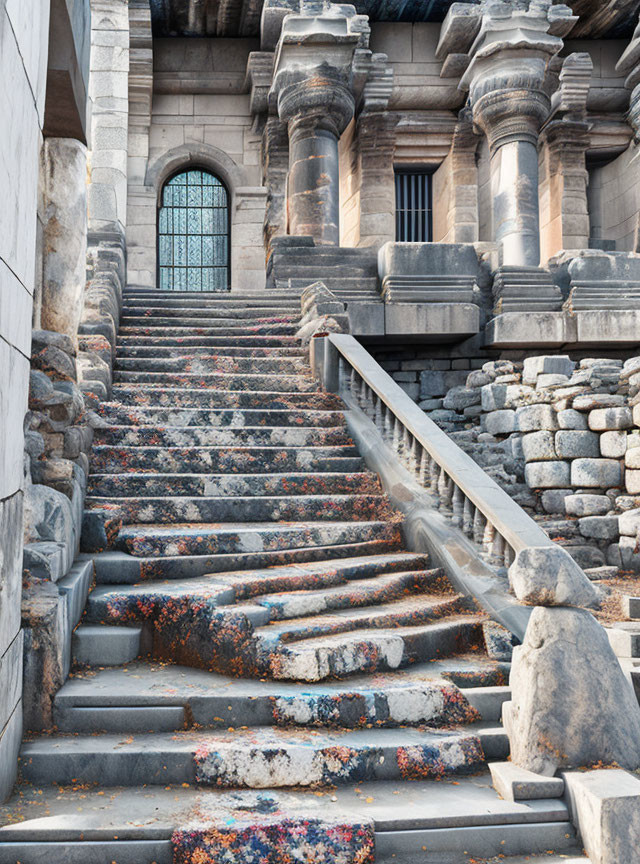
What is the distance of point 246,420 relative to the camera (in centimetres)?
642

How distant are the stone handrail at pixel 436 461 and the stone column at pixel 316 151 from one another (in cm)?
490

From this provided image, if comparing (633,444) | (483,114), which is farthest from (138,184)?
(633,444)

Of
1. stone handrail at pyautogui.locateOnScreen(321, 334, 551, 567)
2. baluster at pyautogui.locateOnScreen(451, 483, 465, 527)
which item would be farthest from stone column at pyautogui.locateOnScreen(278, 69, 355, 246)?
baluster at pyautogui.locateOnScreen(451, 483, 465, 527)

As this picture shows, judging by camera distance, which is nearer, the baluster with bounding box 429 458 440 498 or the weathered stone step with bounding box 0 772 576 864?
the weathered stone step with bounding box 0 772 576 864

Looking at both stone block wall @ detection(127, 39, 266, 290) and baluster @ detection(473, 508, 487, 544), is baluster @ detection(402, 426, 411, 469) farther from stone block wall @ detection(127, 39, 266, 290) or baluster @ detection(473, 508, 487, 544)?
stone block wall @ detection(127, 39, 266, 290)

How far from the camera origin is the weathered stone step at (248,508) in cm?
504

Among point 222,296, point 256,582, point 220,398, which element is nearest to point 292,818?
point 256,582

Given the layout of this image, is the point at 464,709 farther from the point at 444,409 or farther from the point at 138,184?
the point at 138,184

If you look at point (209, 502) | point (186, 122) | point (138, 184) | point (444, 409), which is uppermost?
point (186, 122)

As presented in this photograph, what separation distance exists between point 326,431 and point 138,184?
31.9 feet

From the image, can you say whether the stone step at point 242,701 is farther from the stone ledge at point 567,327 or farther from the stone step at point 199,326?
the stone ledge at point 567,327

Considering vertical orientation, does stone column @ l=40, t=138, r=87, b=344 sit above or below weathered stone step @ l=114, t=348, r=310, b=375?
above

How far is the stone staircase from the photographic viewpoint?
8.91ft

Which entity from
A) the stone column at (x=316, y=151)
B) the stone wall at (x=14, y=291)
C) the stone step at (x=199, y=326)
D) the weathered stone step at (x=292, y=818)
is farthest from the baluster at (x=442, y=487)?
the stone column at (x=316, y=151)
